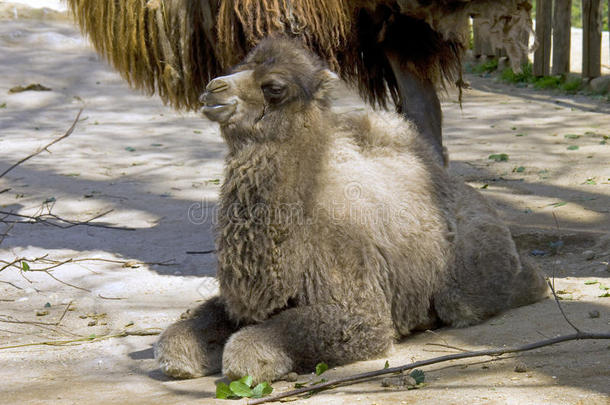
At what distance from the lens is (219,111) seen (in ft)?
11.2

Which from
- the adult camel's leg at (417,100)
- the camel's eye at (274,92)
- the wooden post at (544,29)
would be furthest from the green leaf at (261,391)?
the wooden post at (544,29)

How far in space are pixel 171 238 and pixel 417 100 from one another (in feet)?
7.04

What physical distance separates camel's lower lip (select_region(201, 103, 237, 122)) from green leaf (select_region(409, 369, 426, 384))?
52.1 inches

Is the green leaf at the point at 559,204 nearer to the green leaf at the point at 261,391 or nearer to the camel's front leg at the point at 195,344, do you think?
the camel's front leg at the point at 195,344

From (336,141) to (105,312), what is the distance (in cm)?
178

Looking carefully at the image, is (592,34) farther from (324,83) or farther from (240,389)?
(240,389)

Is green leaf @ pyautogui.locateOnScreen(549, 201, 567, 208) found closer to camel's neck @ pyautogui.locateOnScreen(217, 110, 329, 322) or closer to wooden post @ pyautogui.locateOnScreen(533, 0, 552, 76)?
camel's neck @ pyautogui.locateOnScreen(217, 110, 329, 322)

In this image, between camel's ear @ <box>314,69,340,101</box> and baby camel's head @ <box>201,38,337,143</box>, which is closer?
baby camel's head @ <box>201,38,337,143</box>

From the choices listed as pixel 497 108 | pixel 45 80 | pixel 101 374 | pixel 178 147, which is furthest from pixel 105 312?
pixel 45 80

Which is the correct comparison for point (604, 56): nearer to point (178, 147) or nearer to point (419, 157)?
point (178, 147)

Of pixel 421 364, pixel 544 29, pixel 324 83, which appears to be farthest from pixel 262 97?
pixel 544 29

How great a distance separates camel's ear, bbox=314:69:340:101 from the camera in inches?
141

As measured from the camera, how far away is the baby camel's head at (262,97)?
3.43 m

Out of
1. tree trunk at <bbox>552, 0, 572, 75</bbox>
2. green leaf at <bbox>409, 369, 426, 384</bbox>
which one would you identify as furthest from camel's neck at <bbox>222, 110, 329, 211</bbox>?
tree trunk at <bbox>552, 0, 572, 75</bbox>
